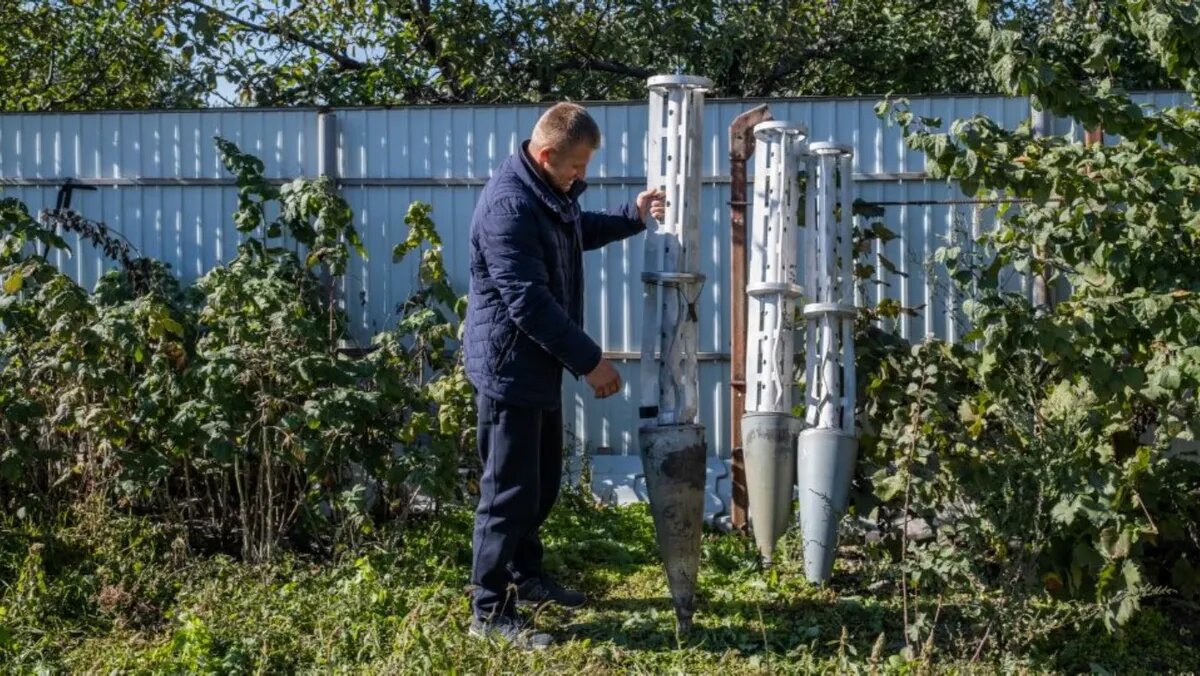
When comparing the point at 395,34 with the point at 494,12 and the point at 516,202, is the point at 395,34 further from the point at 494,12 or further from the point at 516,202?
the point at 516,202

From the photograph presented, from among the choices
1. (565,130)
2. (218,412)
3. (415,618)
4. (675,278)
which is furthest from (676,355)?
(218,412)

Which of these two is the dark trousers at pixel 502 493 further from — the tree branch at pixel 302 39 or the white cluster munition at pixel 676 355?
the tree branch at pixel 302 39

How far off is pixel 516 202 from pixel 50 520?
2.54 meters

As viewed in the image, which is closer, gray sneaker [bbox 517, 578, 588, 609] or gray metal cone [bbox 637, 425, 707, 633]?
gray metal cone [bbox 637, 425, 707, 633]

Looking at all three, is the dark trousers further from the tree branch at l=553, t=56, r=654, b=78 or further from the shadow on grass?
the tree branch at l=553, t=56, r=654, b=78

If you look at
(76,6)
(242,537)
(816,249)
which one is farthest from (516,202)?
(76,6)

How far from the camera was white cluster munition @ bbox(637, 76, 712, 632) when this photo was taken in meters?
4.71

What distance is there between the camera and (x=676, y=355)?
189 inches

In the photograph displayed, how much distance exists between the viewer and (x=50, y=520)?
18.6 ft

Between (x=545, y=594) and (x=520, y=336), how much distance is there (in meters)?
1.06

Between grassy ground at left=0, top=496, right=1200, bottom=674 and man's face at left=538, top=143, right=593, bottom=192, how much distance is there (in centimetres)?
149

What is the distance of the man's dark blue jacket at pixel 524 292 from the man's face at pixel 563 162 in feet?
0.12

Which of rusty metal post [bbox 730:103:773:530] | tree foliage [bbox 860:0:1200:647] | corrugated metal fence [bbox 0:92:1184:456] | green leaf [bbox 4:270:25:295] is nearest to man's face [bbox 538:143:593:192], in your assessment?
tree foliage [bbox 860:0:1200:647]

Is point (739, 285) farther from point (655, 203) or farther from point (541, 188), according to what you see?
point (541, 188)
